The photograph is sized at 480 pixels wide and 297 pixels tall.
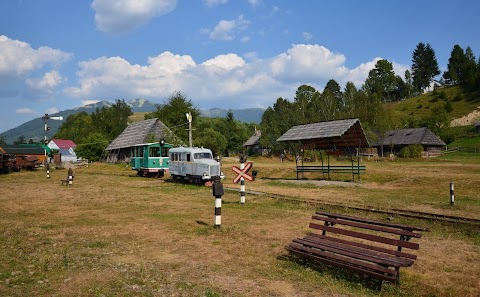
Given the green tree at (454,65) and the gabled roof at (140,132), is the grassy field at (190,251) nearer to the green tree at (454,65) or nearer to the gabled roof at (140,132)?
the gabled roof at (140,132)

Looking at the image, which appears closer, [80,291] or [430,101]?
[80,291]

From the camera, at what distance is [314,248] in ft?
26.7

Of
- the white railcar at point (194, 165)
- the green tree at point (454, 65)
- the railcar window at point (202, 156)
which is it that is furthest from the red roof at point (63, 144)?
the green tree at point (454, 65)

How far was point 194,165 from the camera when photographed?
83.9 feet

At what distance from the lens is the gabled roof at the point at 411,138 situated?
61094mm

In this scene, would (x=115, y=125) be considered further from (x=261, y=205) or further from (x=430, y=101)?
(x=430, y=101)

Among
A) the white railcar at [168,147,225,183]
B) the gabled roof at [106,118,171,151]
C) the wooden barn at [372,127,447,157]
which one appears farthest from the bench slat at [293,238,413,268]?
the wooden barn at [372,127,447,157]

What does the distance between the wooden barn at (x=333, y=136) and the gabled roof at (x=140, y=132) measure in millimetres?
21712

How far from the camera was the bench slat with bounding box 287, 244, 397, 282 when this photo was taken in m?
6.11

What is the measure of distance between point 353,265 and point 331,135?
20877mm

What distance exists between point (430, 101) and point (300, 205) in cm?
10289

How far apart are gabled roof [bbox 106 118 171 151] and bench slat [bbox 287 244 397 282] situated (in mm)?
40360

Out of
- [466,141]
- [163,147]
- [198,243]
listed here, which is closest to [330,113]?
[466,141]

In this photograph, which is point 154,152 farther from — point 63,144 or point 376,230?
point 63,144
